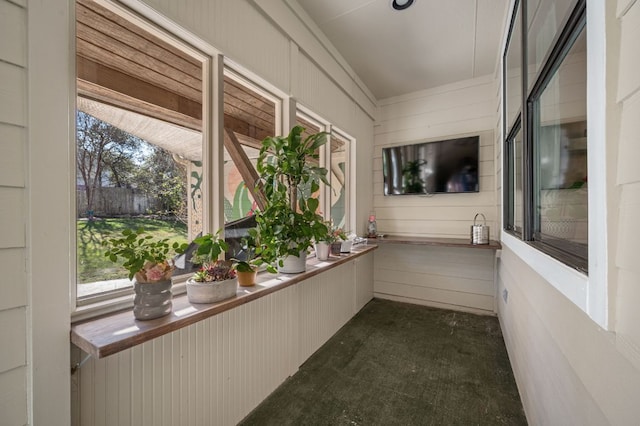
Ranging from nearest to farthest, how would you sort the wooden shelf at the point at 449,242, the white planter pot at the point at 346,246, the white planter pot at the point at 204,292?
the white planter pot at the point at 204,292, the white planter pot at the point at 346,246, the wooden shelf at the point at 449,242

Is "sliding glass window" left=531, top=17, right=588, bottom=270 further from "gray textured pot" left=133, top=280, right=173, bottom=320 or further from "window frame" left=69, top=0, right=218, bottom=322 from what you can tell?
"window frame" left=69, top=0, right=218, bottom=322

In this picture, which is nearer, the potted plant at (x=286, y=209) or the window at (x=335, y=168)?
the potted plant at (x=286, y=209)

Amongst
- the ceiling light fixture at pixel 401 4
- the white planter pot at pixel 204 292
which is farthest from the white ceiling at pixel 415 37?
the white planter pot at pixel 204 292

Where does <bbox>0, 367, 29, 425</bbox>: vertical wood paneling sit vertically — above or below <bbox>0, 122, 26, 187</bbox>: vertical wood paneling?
below

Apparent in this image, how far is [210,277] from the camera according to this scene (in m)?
1.21

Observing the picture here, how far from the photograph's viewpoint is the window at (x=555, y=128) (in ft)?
2.74

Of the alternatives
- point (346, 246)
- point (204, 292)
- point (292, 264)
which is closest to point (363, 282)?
point (346, 246)

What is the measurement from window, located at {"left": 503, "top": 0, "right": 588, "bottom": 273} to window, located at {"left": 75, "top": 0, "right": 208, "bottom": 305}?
1617 mm

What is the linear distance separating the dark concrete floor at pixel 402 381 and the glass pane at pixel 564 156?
3.84ft

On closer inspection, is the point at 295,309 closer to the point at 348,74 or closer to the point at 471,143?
the point at 348,74

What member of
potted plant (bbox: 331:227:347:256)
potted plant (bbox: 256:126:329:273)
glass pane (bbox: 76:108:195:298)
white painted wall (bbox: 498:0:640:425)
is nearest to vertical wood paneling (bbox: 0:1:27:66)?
glass pane (bbox: 76:108:195:298)

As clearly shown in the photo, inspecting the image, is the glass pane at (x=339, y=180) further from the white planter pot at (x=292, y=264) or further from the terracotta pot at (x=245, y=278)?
the terracotta pot at (x=245, y=278)

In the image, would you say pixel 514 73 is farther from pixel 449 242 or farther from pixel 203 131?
pixel 203 131

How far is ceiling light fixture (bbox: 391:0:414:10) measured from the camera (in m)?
1.96
